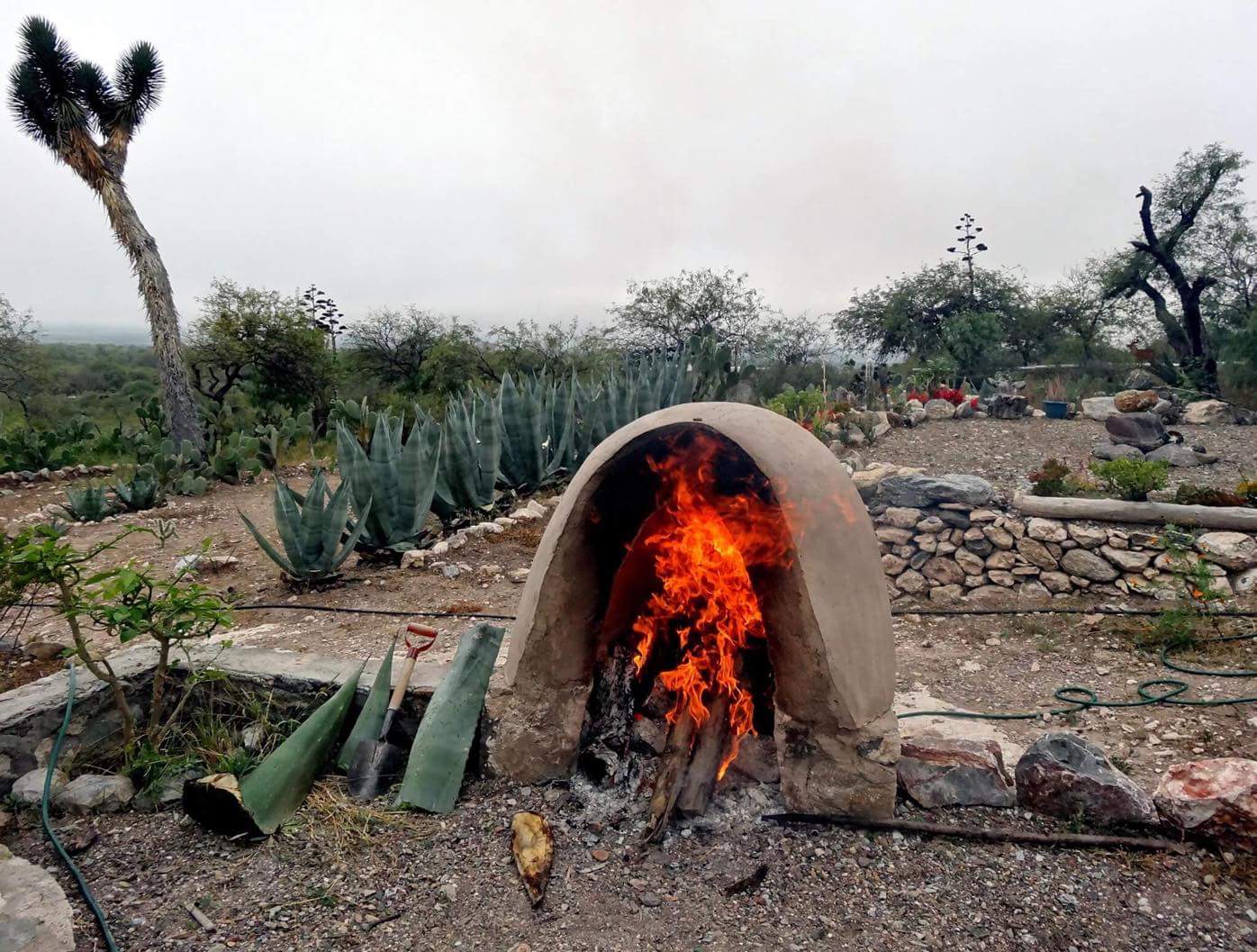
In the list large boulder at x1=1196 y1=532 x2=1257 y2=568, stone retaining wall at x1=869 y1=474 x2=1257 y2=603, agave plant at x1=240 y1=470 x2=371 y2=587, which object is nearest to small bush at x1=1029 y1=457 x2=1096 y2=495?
stone retaining wall at x1=869 y1=474 x2=1257 y2=603

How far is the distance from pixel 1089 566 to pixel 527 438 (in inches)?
205

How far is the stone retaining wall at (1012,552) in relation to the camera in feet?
15.0

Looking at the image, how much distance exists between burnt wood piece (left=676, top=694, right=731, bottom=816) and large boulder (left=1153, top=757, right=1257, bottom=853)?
4.71ft

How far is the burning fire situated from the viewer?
256 centimetres

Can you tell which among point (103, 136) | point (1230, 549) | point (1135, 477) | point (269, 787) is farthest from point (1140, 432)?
point (103, 136)

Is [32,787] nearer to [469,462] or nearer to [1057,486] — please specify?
[469,462]

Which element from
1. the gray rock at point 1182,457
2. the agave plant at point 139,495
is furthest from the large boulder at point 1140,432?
the agave plant at point 139,495

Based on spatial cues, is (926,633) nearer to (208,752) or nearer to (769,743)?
(769,743)

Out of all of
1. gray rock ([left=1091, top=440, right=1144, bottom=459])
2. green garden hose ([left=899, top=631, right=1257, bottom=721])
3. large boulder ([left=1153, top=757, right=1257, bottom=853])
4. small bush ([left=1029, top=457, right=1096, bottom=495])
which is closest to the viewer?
large boulder ([left=1153, top=757, right=1257, bottom=853])

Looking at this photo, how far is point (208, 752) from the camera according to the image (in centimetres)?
277

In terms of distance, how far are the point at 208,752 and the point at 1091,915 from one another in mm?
3125

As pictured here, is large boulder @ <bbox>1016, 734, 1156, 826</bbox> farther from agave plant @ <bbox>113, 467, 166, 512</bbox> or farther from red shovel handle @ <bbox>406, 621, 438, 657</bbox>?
agave plant @ <bbox>113, 467, 166, 512</bbox>

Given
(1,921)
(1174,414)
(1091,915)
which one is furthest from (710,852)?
(1174,414)

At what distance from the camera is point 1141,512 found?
481cm
